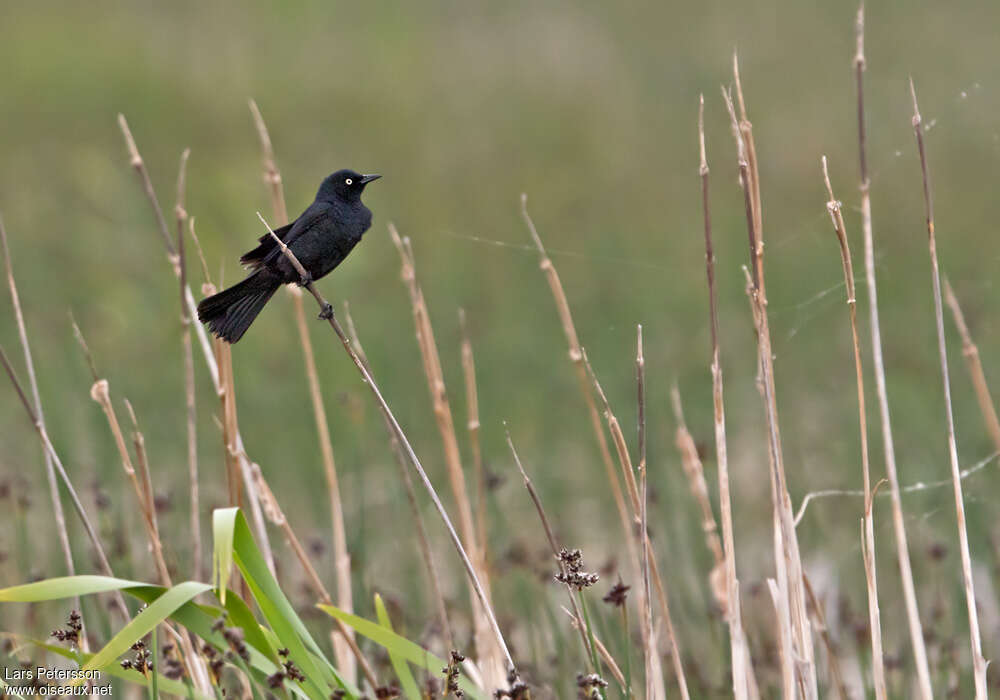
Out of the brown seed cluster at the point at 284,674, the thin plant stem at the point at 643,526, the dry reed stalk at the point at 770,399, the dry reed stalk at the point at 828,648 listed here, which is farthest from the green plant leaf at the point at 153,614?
the dry reed stalk at the point at 828,648

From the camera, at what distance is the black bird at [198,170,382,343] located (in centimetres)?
158

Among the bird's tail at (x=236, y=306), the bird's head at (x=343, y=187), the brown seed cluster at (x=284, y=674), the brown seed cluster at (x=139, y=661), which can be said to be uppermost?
the bird's head at (x=343, y=187)

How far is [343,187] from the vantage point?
5.86 feet

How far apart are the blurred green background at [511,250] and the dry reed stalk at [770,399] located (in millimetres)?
697

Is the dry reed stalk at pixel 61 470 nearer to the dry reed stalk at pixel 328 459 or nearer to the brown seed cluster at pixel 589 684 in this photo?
the dry reed stalk at pixel 328 459

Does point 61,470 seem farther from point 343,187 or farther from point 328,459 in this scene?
point 343,187

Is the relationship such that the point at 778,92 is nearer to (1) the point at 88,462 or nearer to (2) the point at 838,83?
(2) the point at 838,83

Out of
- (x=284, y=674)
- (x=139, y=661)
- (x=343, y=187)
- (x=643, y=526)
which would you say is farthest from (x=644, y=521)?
(x=139, y=661)

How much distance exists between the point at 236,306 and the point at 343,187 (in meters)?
0.31

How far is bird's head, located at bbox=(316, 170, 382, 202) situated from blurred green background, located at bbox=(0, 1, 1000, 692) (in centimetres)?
82

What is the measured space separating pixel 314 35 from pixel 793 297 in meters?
5.18

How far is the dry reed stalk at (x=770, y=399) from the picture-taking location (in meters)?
1.79

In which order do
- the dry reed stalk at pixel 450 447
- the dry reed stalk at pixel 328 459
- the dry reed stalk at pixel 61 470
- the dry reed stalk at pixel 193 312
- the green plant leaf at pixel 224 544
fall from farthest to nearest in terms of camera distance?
the dry reed stalk at pixel 328 459 < the dry reed stalk at pixel 450 447 < the dry reed stalk at pixel 193 312 < the dry reed stalk at pixel 61 470 < the green plant leaf at pixel 224 544

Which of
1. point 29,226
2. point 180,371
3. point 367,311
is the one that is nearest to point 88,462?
point 180,371
